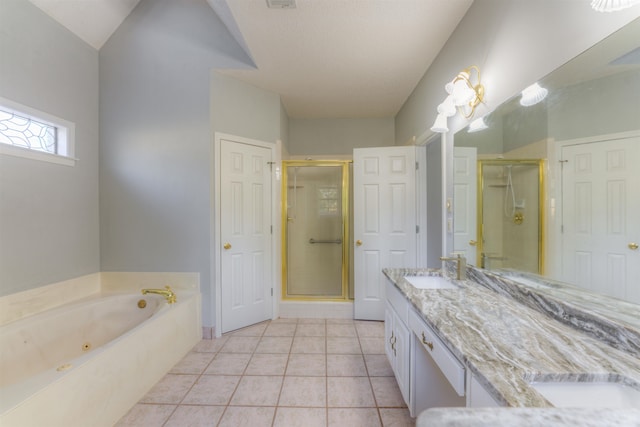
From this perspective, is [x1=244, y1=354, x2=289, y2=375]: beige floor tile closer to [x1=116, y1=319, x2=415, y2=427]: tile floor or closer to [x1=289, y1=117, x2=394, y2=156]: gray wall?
[x1=116, y1=319, x2=415, y2=427]: tile floor

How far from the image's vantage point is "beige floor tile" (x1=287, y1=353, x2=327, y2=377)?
190 centimetres

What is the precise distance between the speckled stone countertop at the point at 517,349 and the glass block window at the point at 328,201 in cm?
213

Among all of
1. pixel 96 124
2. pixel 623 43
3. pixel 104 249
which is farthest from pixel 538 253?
pixel 96 124

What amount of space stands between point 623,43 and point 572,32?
0.25 meters

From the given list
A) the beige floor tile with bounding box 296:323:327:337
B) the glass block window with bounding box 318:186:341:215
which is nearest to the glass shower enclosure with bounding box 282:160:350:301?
the glass block window with bounding box 318:186:341:215

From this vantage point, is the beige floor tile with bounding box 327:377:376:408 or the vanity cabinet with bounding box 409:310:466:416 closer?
the vanity cabinet with bounding box 409:310:466:416

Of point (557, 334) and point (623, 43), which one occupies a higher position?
point (623, 43)

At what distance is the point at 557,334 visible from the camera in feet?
3.00

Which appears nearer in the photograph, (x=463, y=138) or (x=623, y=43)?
(x=623, y=43)

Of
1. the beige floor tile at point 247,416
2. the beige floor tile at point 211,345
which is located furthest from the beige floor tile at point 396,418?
the beige floor tile at point 211,345

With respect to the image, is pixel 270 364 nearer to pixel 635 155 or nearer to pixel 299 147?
pixel 635 155

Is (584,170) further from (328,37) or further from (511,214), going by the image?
(328,37)

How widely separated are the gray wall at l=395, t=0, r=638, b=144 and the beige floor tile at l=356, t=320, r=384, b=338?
2011 millimetres

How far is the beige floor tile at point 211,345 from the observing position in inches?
88.4
